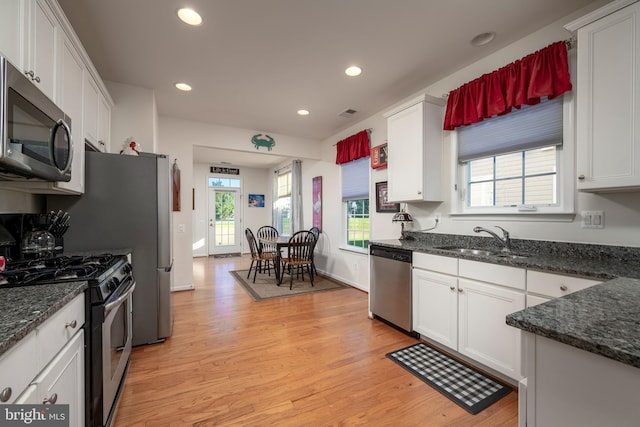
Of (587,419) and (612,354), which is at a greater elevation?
(612,354)

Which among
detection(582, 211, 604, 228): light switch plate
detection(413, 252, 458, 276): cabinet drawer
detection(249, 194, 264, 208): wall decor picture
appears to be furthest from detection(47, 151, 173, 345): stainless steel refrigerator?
detection(249, 194, 264, 208): wall decor picture

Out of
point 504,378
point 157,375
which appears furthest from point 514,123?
point 157,375

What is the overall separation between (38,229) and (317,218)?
4014 millimetres

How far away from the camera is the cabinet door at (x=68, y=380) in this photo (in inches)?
36.9

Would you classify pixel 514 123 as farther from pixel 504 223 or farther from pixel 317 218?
pixel 317 218

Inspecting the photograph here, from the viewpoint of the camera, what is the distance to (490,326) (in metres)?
1.95

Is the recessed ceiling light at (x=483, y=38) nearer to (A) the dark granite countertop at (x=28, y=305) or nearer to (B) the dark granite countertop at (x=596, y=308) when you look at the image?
(B) the dark granite countertop at (x=596, y=308)

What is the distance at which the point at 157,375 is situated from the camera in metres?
2.02

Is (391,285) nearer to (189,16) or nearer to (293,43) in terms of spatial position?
(293,43)

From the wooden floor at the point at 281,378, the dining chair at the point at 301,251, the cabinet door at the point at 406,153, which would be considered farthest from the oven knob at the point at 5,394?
the dining chair at the point at 301,251

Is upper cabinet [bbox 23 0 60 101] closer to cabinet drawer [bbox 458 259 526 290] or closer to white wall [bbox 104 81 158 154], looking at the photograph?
white wall [bbox 104 81 158 154]


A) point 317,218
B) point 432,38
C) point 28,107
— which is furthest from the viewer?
point 317,218

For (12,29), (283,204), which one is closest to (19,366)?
(12,29)

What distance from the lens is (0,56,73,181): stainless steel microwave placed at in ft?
3.46
